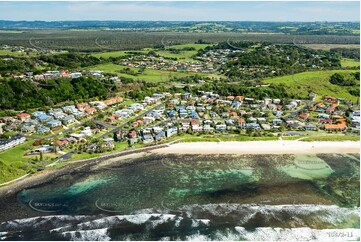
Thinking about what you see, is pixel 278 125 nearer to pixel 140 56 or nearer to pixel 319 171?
pixel 319 171

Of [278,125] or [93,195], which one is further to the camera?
[278,125]

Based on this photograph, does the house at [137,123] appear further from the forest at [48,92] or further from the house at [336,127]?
the house at [336,127]

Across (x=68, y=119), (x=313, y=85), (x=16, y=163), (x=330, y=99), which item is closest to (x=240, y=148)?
(x=16, y=163)

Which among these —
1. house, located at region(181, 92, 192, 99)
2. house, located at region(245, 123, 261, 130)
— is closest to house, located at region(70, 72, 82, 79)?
house, located at region(181, 92, 192, 99)

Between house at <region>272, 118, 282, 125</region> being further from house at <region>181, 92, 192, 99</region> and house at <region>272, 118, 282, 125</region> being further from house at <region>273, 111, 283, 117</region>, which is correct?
house at <region>181, 92, 192, 99</region>

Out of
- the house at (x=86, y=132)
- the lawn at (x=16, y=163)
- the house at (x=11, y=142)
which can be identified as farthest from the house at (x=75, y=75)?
the lawn at (x=16, y=163)

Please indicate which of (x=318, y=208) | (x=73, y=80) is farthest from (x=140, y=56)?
(x=318, y=208)

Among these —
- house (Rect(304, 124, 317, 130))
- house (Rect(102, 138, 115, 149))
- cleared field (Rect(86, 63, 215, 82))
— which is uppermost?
A: cleared field (Rect(86, 63, 215, 82))
